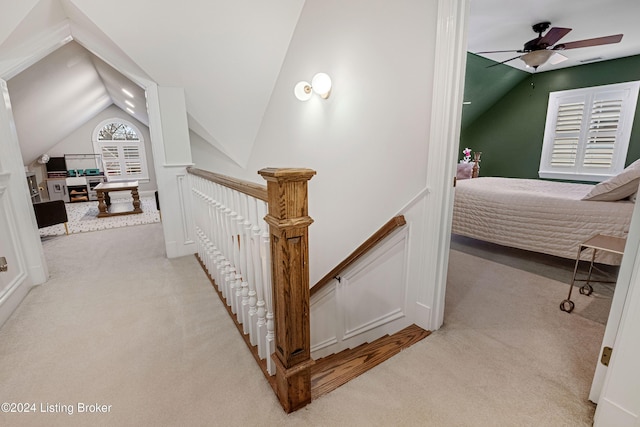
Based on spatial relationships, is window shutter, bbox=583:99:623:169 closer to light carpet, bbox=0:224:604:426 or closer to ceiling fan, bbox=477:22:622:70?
ceiling fan, bbox=477:22:622:70

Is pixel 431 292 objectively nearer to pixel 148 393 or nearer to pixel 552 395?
pixel 552 395

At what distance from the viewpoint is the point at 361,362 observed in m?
1.50

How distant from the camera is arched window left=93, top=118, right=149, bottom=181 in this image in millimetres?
7238

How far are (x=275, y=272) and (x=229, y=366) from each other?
660mm

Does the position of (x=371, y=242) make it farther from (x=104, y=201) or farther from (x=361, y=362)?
(x=104, y=201)

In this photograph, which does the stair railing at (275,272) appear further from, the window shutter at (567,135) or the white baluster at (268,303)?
the window shutter at (567,135)

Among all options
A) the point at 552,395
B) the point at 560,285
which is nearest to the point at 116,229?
the point at 552,395

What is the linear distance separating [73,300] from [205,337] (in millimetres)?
1199

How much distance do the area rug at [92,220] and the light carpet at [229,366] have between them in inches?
85.7

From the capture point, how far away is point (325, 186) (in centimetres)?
301

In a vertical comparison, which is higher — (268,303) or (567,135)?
(567,135)

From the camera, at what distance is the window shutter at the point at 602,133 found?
180 inches

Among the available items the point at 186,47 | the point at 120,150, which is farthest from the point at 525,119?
the point at 120,150

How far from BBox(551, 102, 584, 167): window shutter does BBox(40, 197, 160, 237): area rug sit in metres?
7.04
